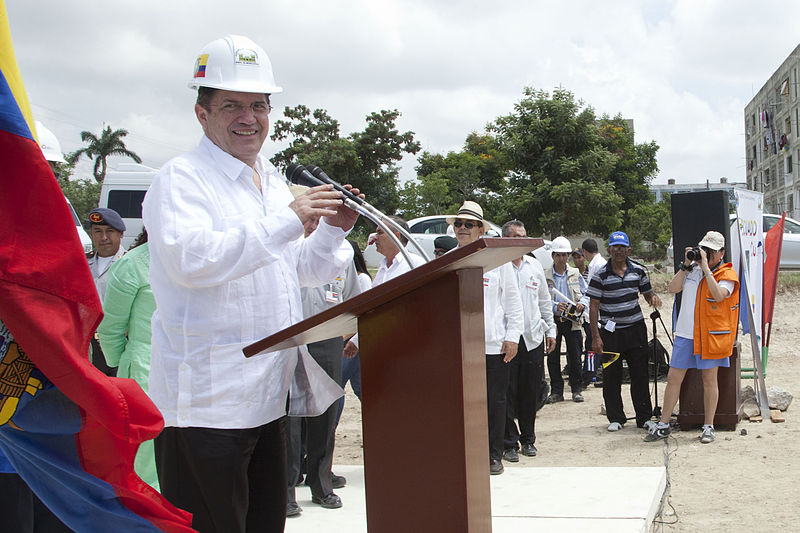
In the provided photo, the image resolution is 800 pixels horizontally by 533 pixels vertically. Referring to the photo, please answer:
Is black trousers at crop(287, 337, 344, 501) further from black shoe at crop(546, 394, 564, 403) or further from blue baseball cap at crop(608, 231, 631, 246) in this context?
black shoe at crop(546, 394, 564, 403)

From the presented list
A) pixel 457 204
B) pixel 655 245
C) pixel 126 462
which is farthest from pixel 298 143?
pixel 126 462

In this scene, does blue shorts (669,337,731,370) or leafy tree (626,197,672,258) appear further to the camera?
leafy tree (626,197,672,258)

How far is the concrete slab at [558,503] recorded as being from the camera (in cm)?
418

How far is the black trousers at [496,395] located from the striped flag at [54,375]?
4518 millimetres

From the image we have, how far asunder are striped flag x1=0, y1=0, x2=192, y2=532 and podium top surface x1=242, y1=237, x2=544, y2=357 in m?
0.38

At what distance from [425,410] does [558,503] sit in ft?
9.68

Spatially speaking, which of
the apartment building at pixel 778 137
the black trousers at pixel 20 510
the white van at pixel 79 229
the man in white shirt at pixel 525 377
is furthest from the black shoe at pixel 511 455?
the apartment building at pixel 778 137

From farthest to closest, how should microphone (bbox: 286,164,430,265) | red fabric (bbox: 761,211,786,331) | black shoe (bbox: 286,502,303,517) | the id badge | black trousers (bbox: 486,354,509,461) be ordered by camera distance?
red fabric (bbox: 761,211,786,331) < black trousers (bbox: 486,354,509,461) < the id badge < black shoe (bbox: 286,502,303,517) < microphone (bbox: 286,164,430,265)

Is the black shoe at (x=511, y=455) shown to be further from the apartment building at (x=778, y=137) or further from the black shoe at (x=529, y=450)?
the apartment building at (x=778, y=137)

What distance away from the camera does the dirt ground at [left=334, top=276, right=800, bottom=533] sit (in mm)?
5027

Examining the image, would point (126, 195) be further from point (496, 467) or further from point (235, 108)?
point (235, 108)

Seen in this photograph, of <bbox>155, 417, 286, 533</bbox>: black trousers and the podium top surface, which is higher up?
the podium top surface

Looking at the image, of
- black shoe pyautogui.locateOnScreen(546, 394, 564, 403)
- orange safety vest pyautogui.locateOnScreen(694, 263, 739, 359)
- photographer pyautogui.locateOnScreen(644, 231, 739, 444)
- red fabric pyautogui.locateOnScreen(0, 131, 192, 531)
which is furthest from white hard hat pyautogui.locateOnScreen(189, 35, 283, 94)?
black shoe pyautogui.locateOnScreen(546, 394, 564, 403)

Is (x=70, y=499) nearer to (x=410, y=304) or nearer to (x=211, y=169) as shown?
(x=410, y=304)
